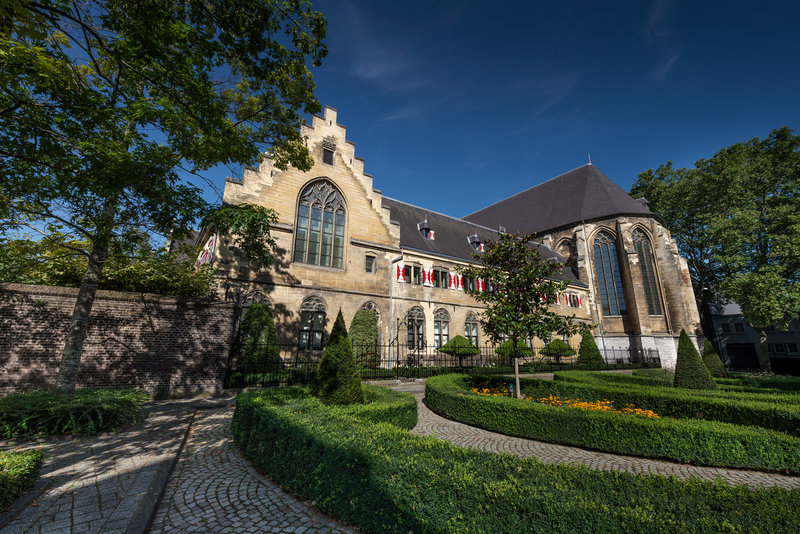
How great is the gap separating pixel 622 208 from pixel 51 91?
127 ft

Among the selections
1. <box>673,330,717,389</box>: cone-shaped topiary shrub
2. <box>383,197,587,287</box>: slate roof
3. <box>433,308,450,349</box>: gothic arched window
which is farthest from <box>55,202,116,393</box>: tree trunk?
<box>433,308,450,349</box>: gothic arched window

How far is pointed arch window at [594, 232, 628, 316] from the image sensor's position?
3112 centimetres

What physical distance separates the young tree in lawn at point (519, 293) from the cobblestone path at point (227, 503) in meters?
7.64

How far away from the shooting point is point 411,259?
70.0 ft

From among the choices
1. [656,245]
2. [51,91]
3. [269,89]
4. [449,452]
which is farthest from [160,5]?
[656,245]

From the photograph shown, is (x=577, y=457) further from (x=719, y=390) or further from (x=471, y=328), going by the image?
(x=471, y=328)

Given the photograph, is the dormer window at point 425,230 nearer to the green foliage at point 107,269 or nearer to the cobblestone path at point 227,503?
the green foliage at point 107,269

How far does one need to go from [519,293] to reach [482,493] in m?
8.56

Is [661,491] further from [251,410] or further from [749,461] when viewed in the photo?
[251,410]

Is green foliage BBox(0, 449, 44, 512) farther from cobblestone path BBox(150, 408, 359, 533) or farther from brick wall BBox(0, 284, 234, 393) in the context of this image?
brick wall BBox(0, 284, 234, 393)

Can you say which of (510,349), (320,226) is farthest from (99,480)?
(510,349)

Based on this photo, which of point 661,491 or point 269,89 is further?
point 269,89

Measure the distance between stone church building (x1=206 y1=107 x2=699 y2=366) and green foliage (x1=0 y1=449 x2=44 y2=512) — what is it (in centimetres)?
1107

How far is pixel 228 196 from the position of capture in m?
15.4
